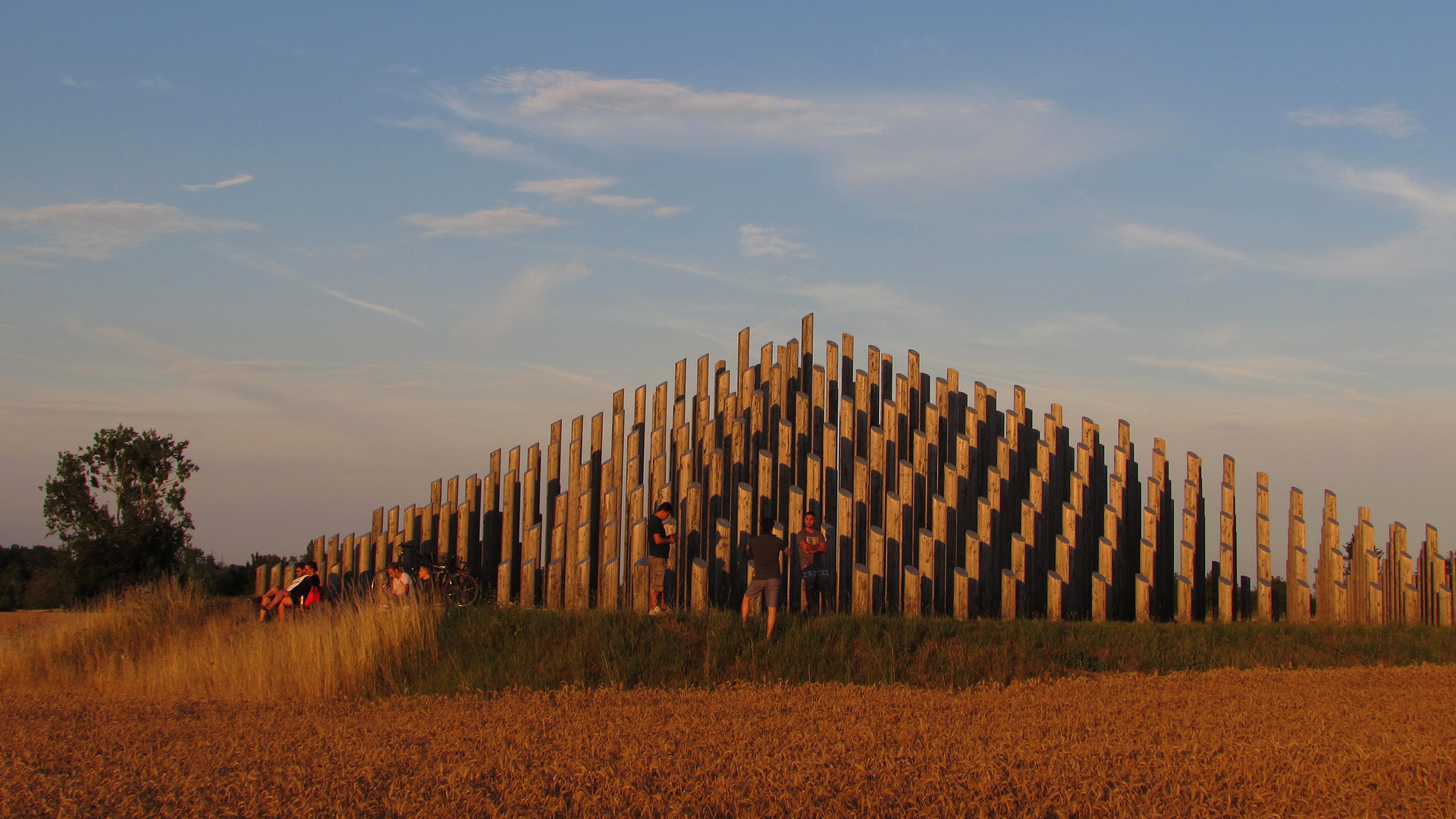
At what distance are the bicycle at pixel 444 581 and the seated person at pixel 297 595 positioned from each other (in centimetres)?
87

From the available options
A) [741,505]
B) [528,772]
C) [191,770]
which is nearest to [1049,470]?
[741,505]

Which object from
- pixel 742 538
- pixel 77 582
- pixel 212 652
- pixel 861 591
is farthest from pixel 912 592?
pixel 77 582

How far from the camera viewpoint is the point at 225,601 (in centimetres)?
1817

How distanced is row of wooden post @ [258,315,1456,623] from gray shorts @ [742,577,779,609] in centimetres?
178

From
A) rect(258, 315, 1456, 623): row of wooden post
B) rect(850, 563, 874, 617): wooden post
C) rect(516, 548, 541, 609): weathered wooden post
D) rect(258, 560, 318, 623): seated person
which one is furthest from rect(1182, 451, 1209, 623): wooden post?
→ rect(258, 560, 318, 623): seated person

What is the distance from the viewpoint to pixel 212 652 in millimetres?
12867

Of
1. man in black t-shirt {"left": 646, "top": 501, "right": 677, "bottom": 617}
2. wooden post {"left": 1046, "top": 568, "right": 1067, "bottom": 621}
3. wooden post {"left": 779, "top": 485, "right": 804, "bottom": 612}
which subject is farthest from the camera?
wooden post {"left": 779, "top": 485, "right": 804, "bottom": 612}

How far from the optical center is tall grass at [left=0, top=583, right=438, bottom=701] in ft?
37.9

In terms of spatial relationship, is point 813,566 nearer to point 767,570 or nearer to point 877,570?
point 877,570

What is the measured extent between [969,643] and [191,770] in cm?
799

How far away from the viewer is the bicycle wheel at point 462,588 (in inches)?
626

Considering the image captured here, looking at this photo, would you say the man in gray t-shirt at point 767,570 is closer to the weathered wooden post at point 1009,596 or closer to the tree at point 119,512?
Answer: the weathered wooden post at point 1009,596

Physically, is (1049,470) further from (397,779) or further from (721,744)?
(397,779)

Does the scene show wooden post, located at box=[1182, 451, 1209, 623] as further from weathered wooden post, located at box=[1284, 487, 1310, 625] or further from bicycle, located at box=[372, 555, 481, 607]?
bicycle, located at box=[372, 555, 481, 607]
